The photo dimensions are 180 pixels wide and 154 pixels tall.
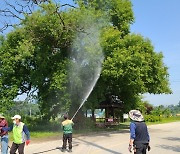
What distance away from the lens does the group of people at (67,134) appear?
800cm

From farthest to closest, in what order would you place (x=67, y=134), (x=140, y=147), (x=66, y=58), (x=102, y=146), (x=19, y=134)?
(x=66, y=58) < (x=102, y=146) < (x=67, y=134) < (x=19, y=134) < (x=140, y=147)

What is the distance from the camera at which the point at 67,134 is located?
14.6 m

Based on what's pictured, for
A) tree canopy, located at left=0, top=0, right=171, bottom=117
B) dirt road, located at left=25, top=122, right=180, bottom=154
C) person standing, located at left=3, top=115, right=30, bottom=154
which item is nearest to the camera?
person standing, located at left=3, top=115, right=30, bottom=154

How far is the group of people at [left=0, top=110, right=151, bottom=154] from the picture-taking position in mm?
8000

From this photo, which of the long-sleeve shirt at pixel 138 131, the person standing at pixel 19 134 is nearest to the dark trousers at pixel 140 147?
the long-sleeve shirt at pixel 138 131

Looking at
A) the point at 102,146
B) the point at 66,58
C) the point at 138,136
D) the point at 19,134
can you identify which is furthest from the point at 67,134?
the point at 66,58

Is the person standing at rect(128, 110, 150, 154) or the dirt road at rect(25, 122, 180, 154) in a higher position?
the person standing at rect(128, 110, 150, 154)

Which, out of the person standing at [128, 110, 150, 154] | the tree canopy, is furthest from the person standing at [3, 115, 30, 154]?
the tree canopy

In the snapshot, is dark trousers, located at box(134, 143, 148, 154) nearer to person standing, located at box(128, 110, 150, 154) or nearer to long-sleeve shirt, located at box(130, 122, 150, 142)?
person standing, located at box(128, 110, 150, 154)

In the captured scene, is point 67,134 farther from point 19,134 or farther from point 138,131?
point 138,131

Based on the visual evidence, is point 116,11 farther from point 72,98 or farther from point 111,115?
point 111,115

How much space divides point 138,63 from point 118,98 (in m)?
10.9

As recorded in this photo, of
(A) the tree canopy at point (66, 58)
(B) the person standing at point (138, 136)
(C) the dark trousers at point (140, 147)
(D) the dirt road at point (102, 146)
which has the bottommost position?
(D) the dirt road at point (102, 146)

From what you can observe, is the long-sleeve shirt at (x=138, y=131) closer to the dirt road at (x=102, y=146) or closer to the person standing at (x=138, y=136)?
the person standing at (x=138, y=136)
